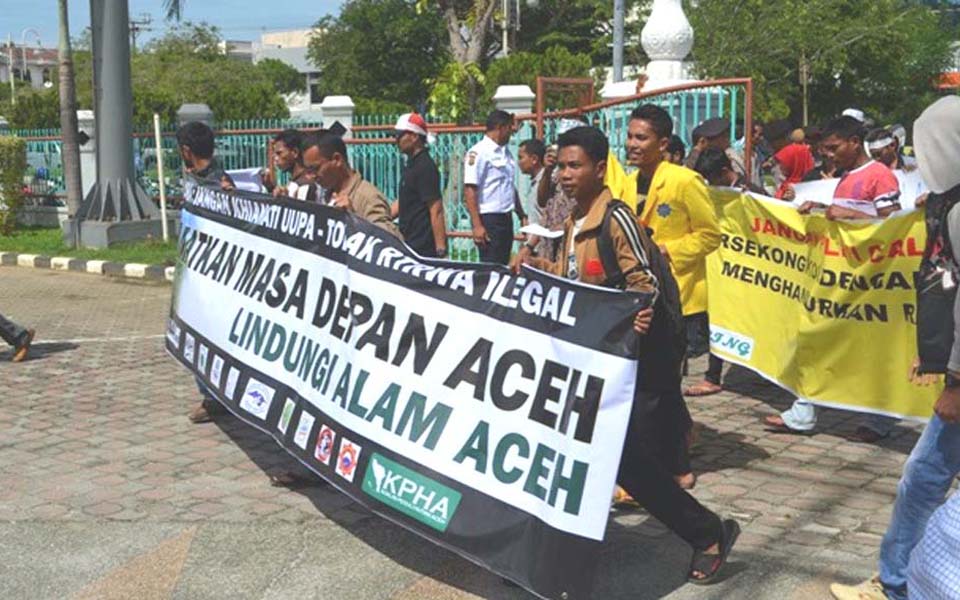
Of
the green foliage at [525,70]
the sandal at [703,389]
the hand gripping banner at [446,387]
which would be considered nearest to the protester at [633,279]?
the hand gripping banner at [446,387]

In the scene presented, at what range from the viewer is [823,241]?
21.2 ft

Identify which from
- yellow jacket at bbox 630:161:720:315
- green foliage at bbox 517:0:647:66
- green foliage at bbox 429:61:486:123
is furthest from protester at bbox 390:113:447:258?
green foliage at bbox 517:0:647:66

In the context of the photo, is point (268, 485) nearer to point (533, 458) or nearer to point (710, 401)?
point (533, 458)

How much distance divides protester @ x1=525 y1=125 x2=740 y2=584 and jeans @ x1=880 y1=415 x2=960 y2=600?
24.6 inches

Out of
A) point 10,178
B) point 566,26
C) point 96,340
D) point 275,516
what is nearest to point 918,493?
point 275,516

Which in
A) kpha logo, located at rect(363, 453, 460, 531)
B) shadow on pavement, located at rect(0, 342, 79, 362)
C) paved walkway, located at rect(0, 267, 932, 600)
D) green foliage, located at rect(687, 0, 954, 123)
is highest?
green foliage, located at rect(687, 0, 954, 123)

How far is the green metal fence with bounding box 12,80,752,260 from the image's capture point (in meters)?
10.1

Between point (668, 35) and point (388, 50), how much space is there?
4935cm

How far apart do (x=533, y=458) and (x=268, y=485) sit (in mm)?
2172

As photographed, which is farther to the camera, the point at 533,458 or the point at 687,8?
the point at 687,8

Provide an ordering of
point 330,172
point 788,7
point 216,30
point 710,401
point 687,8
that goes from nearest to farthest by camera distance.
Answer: point 330,172
point 710,401
point 788,7
point 687,8
point 216,30

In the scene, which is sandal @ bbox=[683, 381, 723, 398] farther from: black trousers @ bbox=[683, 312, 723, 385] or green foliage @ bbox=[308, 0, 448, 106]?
green foliage @ bbox=[308, 0, 448, 106]

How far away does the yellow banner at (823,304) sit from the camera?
6.05 meters

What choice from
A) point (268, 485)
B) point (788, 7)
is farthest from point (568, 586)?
point (788, 7)
